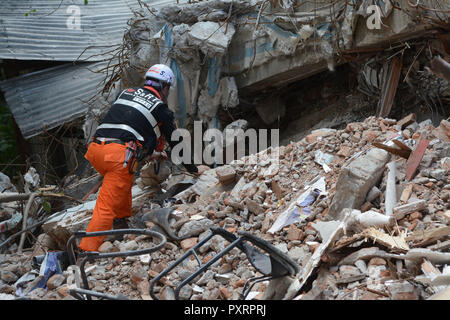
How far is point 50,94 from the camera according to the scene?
812 cm

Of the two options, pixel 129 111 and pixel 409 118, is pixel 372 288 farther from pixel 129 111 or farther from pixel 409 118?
pixel 129 111

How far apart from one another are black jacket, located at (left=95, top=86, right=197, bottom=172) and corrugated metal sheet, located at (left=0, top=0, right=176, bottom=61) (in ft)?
11.6

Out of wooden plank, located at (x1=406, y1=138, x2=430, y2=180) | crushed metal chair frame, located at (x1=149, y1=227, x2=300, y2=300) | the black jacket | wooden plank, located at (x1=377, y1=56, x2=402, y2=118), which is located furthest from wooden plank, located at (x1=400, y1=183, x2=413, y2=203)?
wooden plank, located at (x1=377, y1=56, x2=402, y2=118)

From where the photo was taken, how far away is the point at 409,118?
15.2 ft

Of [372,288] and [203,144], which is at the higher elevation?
[372,288]

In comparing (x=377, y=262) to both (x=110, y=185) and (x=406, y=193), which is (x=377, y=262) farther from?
(x=110, y=185)

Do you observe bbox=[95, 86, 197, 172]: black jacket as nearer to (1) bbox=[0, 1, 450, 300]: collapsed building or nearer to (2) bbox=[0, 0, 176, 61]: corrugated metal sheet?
(1) bbox=[0, 1, 450, 300]: collapsed building

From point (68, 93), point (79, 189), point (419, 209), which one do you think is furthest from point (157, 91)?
point (68, 93)

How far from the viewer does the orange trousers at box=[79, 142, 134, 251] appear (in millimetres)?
4426

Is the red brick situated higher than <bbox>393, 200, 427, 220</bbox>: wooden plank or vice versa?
<bbox>393, 200, 427, 220</bbox>: wooden plank

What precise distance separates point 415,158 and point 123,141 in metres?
2.60

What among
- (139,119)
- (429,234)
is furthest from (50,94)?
(429,234)

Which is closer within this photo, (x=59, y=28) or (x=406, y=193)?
(x=406, y=193)

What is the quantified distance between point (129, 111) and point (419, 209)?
2.78 meters
